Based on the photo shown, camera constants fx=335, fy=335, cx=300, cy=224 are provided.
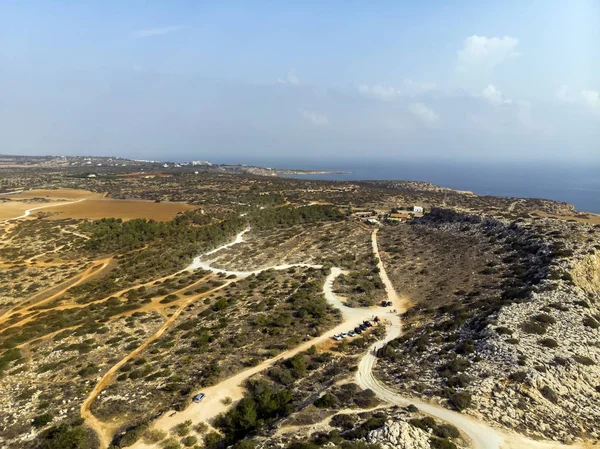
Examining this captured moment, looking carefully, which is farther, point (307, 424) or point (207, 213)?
point (207, 213)

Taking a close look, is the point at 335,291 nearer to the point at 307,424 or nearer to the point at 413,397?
the point at 413,397

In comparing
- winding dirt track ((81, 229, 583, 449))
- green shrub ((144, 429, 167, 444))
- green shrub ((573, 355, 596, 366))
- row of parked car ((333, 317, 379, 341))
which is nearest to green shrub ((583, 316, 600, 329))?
green shrub ((573, 355, 596, 366))

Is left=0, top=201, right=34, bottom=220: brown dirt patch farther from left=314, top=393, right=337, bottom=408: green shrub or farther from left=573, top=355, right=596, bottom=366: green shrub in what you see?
left=573, top=355, right=596, bottom=366: green shrub

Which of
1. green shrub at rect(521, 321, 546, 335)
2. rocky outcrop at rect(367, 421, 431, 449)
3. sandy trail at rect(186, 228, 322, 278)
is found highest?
green shrub at rect(521, 321, 546, 335)

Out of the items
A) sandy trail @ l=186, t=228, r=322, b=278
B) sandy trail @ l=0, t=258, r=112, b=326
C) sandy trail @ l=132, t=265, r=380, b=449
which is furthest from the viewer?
sandy trail @ l=186, t=228, r=322, b=278

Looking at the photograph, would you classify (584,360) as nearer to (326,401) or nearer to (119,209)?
(326,401)

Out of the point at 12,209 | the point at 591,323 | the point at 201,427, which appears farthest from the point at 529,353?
the point at 12,209

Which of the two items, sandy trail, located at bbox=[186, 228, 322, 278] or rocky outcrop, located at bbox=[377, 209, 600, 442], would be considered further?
sandy trail, located at bbox=[186, 228, 322, 278]

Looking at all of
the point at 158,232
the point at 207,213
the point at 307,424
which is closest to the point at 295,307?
the point at 307,424
